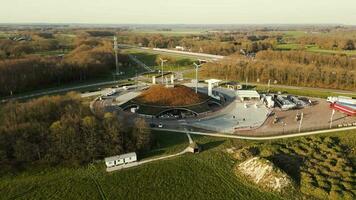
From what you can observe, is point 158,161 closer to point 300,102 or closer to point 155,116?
point 155,116

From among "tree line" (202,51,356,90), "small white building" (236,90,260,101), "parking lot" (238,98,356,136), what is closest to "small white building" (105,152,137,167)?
"parking lot" (238,98,356,136)

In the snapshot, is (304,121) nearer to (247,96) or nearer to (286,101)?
(286,101)

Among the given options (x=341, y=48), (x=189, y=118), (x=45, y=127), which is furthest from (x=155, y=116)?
(x=341, y=48)

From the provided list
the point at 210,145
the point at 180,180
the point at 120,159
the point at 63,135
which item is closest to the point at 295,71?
the point at 210,145

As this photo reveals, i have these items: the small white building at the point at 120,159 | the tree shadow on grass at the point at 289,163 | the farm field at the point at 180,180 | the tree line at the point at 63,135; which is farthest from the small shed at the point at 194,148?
the tree shadow on grass at the point at 289,163

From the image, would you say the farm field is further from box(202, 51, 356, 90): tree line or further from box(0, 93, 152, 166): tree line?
box(202, 51, 356, 90): tree line
